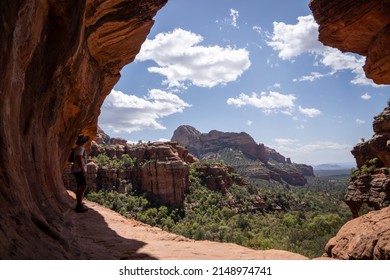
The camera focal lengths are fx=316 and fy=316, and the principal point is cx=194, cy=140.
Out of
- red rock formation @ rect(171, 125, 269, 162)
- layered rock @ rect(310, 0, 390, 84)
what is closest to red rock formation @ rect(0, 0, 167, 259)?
layered rock @ rect(310, 0, 390, 84)

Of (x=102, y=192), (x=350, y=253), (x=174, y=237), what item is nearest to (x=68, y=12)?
(x=174, y=237)

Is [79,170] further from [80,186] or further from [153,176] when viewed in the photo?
[153,176]

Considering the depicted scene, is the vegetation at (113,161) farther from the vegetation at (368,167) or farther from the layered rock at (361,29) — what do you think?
the layered rock at (361,29)

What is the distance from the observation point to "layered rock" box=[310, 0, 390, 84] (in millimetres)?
11523

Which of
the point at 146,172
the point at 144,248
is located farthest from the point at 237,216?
the point at 144,248

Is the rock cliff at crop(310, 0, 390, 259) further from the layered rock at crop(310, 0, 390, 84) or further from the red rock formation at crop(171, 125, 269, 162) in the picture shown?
the red rock formation at crop(171, 125, 269, 162)

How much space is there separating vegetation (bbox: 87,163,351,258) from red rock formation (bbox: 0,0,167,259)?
24857 mm

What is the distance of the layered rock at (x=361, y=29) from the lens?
454 inches

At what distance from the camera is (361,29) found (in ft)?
40.3

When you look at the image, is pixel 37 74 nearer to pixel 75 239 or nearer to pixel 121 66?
pixel 75 239

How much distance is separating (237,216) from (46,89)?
176ft

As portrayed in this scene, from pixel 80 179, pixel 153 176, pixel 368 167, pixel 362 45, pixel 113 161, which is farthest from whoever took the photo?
pixel 113 161

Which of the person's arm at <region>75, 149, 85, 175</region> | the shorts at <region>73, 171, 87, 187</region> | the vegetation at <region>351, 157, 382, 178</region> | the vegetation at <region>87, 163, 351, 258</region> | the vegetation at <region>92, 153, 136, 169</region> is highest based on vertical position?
the vegetation at <region>92, 153, 136, 169</region>
